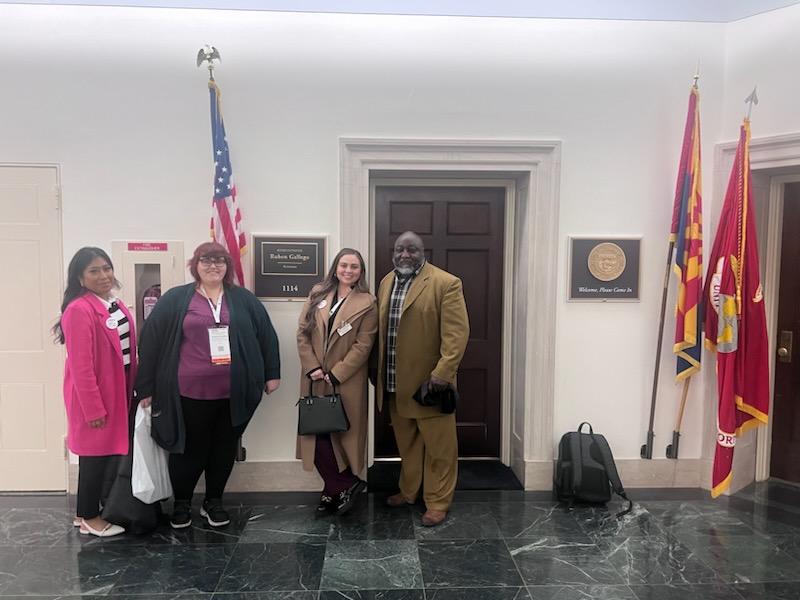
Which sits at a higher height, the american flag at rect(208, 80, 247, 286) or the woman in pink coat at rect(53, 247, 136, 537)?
the american flag at rect(208, 80, 247, 286)

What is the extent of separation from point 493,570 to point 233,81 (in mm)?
3203

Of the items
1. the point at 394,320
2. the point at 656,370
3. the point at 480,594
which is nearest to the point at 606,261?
the point at 656,370

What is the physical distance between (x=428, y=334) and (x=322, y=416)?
0.77 meters

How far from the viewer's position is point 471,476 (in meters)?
3.91

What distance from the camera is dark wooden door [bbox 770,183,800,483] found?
145 inches

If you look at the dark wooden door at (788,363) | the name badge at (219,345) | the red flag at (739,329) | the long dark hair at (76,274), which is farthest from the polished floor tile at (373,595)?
the dark wooden door at (788,363)

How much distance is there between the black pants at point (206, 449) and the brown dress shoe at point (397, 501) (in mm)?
1011

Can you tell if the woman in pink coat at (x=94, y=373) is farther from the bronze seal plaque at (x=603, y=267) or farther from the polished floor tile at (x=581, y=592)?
the bronze seal plaque at (x=603, y=267)

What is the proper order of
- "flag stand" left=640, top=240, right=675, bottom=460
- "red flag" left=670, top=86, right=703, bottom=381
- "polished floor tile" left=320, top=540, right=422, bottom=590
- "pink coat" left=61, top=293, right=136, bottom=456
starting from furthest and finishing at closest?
"flag stand" left=640, top=240, right=675, bottom=460, "red flag" left=670, top=86, right=703, bottom=381, "pink coat" left=61, top=293, right=136, bottom=456, "polished floor tile" left=320, top=540, right=422, bottom=590

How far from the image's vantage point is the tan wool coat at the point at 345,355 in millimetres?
3135

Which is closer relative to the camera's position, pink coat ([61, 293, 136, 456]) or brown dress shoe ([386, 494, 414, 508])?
pink coat ([61, 293, 136, 456])

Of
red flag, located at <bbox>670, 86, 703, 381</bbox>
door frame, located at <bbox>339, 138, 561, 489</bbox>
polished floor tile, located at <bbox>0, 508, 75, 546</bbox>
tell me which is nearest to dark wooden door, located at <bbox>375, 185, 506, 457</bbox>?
door frame, located at <bbox>339, 138, 561, 489</bbox>

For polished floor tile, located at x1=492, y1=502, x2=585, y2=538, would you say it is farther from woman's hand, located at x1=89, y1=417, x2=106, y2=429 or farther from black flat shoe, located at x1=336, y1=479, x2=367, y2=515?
woman's hand, located at x1=89, y1=417, x2=106, y2=429

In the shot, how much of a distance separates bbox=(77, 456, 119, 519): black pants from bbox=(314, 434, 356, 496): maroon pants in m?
1.16
